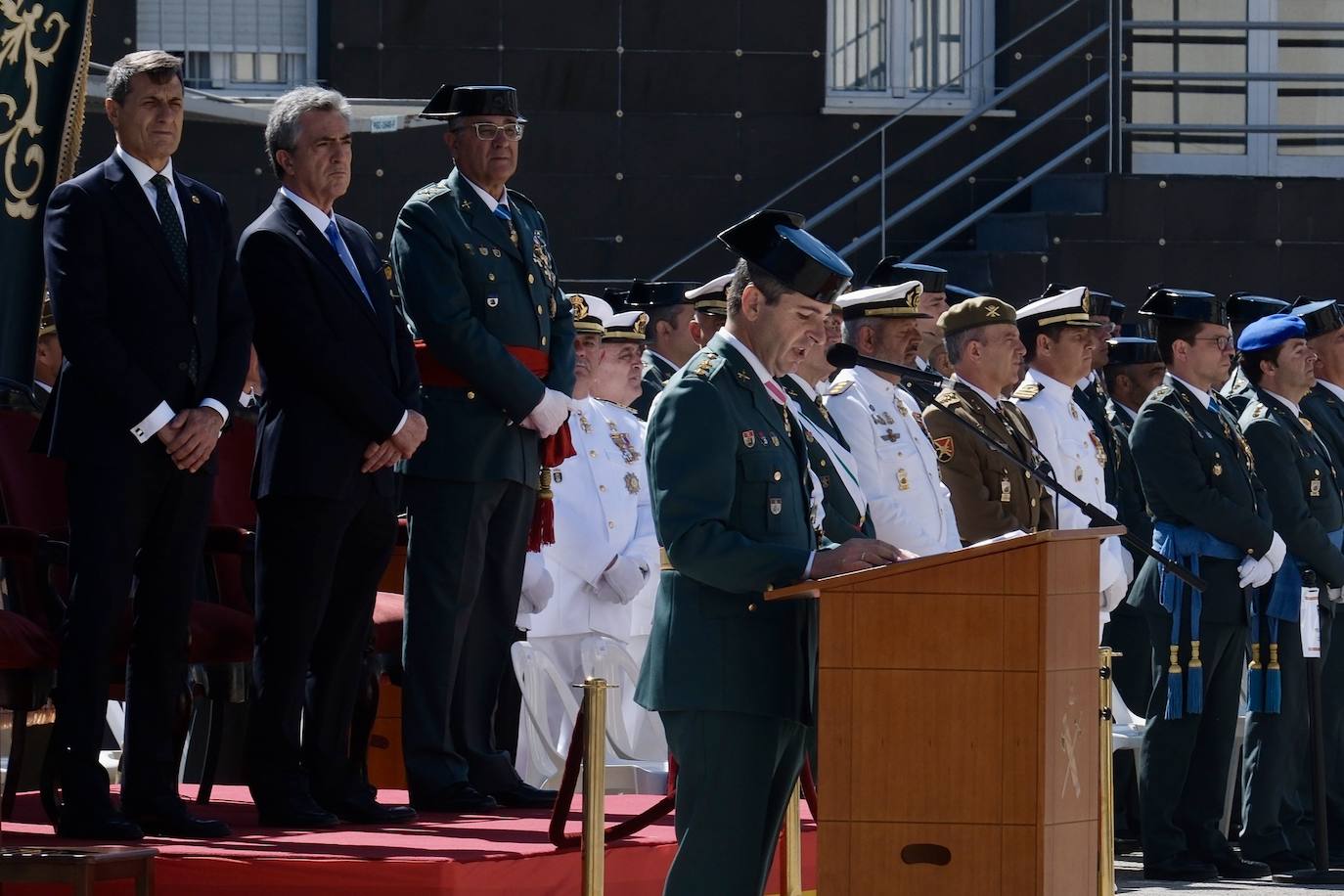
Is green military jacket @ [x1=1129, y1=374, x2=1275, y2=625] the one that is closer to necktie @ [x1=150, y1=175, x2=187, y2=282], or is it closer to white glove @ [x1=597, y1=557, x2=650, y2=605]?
white glove @ [x1=597, y1=557, x2=650, y2=605]

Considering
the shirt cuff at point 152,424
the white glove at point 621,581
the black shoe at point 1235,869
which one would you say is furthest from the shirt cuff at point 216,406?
the black shoe at point 1235,869

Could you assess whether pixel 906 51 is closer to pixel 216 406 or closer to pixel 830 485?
pixel 830 485

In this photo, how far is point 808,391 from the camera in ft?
26.5

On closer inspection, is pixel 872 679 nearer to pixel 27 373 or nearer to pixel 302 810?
pixel 302 810

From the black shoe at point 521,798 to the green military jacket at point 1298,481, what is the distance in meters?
4.05

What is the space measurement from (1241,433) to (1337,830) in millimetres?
1647

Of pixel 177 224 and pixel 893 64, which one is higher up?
pixel 893 64

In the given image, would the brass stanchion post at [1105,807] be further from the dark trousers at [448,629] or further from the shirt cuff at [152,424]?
the shirt cuff at [152,424]

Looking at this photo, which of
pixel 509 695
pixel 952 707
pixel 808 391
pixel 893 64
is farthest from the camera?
pixel 893 64

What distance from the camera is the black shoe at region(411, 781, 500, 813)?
6.54 metres

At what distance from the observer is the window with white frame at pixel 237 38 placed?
1465 cm

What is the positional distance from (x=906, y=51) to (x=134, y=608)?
33.9 feet

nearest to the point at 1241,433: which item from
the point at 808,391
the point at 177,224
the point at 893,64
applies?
the point at 808,391

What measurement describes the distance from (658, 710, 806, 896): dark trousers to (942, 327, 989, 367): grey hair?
12.7ft
